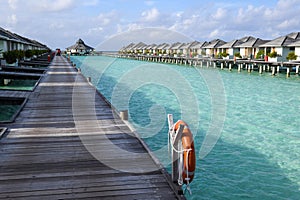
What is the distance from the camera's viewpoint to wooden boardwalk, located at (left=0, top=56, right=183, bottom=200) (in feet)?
15.8

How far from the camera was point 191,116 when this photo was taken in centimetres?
1515

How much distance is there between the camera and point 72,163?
6031 mm

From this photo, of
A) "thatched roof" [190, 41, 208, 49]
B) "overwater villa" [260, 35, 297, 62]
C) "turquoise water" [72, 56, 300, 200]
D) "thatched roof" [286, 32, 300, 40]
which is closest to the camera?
"turquoise water" [72, 56, 300, 200]

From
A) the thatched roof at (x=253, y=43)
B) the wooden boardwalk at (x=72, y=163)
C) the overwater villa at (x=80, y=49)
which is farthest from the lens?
the overwater villa at (x=80, y=49)

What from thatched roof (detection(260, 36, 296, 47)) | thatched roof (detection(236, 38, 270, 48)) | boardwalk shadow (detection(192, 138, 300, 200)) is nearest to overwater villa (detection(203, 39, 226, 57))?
thatched roof (detection(236, 38, 270, 48))

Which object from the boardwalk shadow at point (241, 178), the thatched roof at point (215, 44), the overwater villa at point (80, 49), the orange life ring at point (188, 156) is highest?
the overwater villa at point (80, 49)

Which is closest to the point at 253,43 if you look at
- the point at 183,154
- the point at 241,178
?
the point at 241,178

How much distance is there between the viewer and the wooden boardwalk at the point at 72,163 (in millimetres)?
4816

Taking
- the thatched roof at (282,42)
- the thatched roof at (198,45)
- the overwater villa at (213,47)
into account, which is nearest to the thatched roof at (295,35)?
the thatched roof at (282,42)

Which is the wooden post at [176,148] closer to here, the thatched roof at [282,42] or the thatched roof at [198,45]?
the thatched roof at [282,42]

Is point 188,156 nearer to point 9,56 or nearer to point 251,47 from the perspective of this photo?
point 9,56

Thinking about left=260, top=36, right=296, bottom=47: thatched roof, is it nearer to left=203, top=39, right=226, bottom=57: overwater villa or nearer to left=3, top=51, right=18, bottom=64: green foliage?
left=203, top=39, right=226, bottom=57: overwater villa

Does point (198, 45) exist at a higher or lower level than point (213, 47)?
higher

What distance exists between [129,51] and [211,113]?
97610 millimetres
